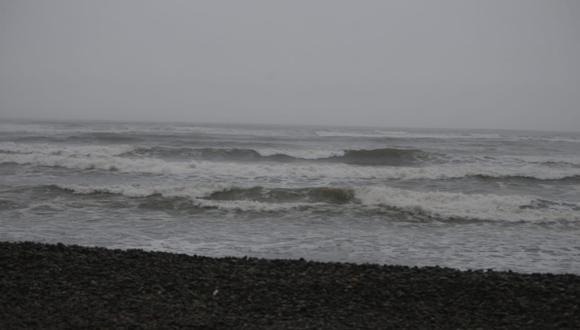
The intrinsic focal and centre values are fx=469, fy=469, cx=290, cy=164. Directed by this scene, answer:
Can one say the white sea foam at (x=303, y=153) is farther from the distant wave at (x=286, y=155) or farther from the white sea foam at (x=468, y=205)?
the white sea foam at (x=468, y=205)

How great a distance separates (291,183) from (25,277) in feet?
36.6

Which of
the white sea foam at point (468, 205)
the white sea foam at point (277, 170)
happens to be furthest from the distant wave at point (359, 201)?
the white sea foam at point (277, 170)

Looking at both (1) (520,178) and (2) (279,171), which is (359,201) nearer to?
(2) (279,171)

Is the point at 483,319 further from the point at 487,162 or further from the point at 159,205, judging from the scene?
the point at 487,162

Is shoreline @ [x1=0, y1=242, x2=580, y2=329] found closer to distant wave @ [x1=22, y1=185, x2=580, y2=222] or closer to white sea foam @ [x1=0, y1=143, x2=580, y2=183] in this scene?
distant wave @ [x1=22, y1=185, x2=580, y2=222]

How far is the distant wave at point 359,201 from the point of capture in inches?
460

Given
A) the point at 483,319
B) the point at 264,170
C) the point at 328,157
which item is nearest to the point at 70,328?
the point at 483,319

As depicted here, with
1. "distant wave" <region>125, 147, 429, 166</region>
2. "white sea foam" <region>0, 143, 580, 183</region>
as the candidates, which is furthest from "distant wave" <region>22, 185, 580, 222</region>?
"distant wave" <region>125, 147, 429, 166</region>

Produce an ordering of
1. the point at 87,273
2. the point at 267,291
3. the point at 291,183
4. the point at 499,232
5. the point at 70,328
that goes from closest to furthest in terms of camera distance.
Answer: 1. the point at 70,328
2. the point at 267,291
3. the point at 87,273
4. the point at 499,232
5. the point at 291,183

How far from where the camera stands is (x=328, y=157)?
86.9ft

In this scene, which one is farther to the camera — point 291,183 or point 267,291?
point 291,183

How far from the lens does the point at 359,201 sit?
1335 centimetres

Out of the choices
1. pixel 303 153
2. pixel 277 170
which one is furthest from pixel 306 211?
pixel 303 153

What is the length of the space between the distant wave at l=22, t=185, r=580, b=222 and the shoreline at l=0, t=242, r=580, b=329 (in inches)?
207
